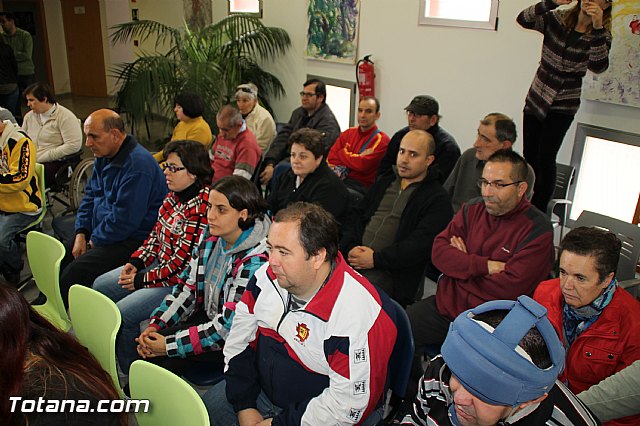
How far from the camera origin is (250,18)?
657cm

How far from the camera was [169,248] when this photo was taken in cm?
275

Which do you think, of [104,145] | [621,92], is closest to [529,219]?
[621,92]

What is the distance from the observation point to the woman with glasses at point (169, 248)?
8.46 ft

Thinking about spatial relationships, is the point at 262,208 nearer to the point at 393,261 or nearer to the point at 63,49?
the point at 393,261

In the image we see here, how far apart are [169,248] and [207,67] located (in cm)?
399

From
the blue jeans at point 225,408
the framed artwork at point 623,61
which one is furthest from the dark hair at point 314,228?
the framed artwork at point 623,61

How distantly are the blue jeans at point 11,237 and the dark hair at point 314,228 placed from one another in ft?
8.47

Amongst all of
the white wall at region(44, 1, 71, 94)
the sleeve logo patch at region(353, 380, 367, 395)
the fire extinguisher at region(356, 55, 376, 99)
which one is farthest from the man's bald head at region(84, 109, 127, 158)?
the white wall at region(44, 1, 71, 94)

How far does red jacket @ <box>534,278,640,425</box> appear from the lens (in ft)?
5.83

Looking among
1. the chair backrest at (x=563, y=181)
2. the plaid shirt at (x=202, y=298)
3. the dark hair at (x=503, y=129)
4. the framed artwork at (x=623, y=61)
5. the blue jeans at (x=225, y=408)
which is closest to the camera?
the blue jeans at (x=225, y=408)

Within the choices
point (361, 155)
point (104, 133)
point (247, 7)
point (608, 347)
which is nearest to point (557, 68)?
point (361, 155)

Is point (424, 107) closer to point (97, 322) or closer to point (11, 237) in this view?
point (97, 322)

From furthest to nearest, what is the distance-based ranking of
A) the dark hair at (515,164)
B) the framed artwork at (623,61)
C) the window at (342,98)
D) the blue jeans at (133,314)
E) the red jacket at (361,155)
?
the window at (342,98) → the red jacket at (361,155) → the framed artwork at (623,61) → the blue jeans at (133,314) → the dark hair at (515,164)

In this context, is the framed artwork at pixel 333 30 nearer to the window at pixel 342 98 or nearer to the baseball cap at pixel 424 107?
the window at pixel 342 98
